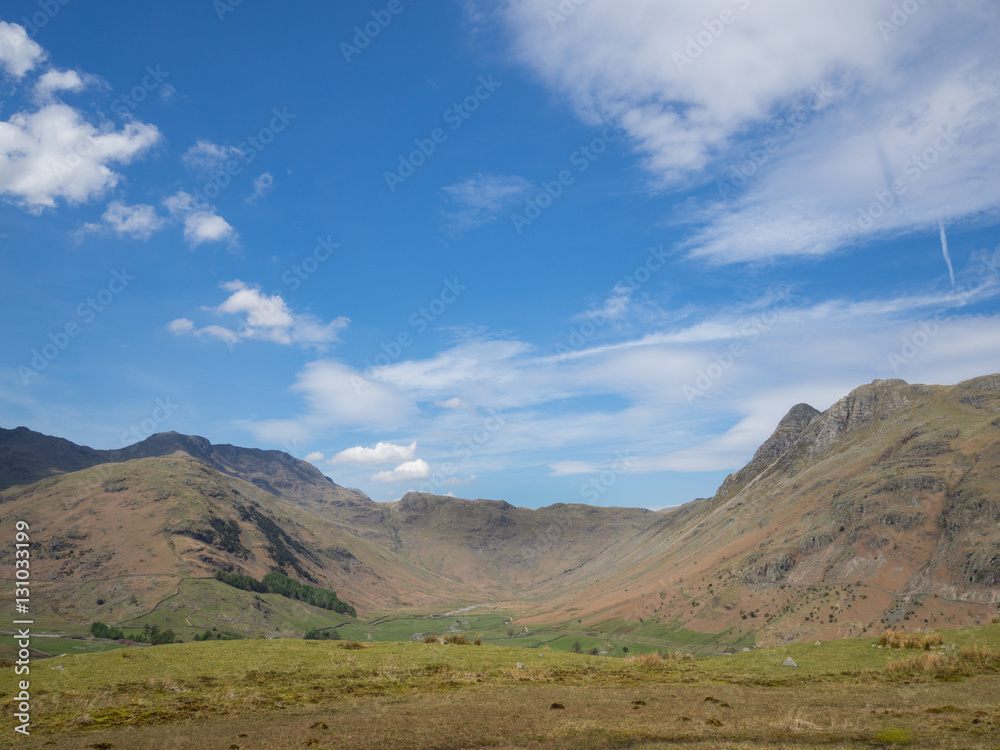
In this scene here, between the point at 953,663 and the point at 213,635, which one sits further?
the point at 213,635

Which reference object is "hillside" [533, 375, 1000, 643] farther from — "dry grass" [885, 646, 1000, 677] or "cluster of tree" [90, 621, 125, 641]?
"cluster of tree" [90, 621, 125, 641]

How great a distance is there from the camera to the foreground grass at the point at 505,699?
2403 cm

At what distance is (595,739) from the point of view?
78.1ft

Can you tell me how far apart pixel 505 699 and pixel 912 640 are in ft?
107

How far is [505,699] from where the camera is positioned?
1228 inches

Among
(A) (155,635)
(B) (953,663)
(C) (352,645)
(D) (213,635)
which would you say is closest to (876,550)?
(B) (953,663)

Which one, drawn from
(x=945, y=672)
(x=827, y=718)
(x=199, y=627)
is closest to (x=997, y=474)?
(x=945, y=672)

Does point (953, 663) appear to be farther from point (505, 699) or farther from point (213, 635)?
point (213, 635)

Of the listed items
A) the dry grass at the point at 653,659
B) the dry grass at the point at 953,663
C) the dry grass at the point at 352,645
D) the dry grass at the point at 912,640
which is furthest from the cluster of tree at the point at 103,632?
the dry grass at the point at 953,663

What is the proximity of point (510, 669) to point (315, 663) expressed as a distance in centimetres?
1459

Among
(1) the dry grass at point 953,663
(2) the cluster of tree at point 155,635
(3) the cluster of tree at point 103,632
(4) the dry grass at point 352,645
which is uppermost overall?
(4) the dry grass at point 352,645

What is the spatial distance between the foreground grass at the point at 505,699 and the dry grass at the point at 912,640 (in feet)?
4.36

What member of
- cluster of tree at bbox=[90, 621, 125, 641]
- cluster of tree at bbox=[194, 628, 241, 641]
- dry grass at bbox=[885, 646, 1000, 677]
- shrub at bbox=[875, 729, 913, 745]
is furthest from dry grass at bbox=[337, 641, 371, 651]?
cluster of tree at bbox=[194, 628, 241, 641]

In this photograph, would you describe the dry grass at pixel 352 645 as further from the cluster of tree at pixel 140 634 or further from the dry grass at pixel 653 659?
the cluster of tree at pixel 140 634
